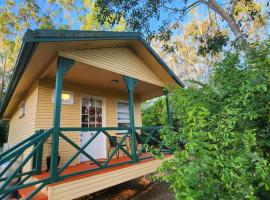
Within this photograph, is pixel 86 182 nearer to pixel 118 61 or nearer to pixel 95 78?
pixel 95 78

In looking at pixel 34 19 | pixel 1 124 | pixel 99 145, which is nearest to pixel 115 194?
pixel 99 145

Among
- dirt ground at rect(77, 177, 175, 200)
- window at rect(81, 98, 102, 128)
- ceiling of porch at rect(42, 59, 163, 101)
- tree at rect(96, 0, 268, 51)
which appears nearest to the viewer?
ceiling of porch at rect(42, 59, 163, 101)

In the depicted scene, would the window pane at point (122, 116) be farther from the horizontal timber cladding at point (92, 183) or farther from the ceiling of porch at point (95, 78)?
the horizontal timber cladding at point (92, 183)

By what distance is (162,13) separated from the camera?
29.1 ft

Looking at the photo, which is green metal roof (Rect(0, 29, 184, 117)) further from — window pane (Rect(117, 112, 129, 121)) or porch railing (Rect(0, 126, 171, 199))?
window pane (Rect(117, 112, 129, 121))

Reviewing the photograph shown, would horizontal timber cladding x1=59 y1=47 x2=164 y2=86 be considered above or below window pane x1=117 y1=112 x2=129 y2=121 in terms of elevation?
above

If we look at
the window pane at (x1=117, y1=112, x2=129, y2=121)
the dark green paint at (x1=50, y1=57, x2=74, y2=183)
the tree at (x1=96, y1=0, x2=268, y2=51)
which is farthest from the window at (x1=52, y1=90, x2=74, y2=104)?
the tree at (x1=96, y1=0, x2=268, y2=51)

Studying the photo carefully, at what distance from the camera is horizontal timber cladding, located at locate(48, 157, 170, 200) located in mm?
3378

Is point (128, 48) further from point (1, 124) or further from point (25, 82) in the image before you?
point (1, 124)

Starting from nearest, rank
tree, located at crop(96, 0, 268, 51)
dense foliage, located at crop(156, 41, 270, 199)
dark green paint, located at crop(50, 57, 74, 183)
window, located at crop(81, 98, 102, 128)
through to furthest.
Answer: dense foliage, located at crop(156, 41, 270, 199), dark green paint, located at crop(50, 57, 74, 183), window, located at crop(81, 98, 102, 128), tree, located at crop(96, 0, 268, 51)

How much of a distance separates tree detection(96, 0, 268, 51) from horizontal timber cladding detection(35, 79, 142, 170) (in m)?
3.20

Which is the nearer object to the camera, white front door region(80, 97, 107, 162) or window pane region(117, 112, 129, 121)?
white front door region(80, 97, 107, 162)

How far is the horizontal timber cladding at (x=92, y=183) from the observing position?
338cm

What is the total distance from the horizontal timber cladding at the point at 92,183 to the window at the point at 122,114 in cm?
277
